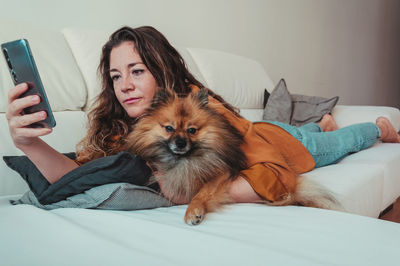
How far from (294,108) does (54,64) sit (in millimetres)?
2238

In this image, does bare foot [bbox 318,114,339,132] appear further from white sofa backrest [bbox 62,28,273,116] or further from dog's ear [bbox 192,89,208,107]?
dog's ear [bbox 192,89,208,107]

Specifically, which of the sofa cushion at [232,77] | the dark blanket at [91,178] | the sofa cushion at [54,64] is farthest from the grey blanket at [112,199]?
the sofa cushion at [232,77]

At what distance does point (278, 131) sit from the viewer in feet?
5.73

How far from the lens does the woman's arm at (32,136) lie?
830 millimetres

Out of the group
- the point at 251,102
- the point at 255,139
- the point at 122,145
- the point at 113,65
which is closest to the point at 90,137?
the point at 122,145

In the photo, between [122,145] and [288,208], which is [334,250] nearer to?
[288,208]

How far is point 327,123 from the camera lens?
278 cm

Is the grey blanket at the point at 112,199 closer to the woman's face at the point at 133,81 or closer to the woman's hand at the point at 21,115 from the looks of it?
the woman's hand at the point at 21,115

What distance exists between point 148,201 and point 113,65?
75 cm

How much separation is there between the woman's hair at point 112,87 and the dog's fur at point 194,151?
0.67 ft

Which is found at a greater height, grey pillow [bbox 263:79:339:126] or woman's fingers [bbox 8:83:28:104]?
woman's fingers [bbox 8:83:28:104]

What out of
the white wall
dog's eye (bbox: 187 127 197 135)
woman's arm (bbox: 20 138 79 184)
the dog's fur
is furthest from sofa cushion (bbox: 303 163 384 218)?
the white wall

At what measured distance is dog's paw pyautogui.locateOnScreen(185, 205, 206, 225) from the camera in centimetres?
94

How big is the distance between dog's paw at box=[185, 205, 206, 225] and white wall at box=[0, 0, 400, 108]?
1726 millimetres
